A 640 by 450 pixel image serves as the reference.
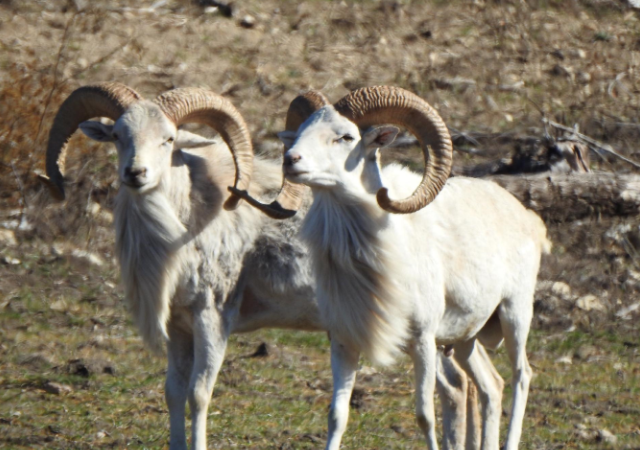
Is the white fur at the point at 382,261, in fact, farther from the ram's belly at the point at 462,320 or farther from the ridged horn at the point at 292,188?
the ridged horn at the point at 292,188

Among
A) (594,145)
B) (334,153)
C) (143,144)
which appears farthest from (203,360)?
(594,145)

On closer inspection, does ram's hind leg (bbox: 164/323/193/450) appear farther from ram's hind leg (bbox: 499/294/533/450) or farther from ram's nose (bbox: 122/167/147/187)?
ram's hind leg (bbox: 499/294/533/450)

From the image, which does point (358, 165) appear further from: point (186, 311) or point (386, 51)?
point (386, 51)

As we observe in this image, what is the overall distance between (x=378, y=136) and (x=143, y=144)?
1639mm

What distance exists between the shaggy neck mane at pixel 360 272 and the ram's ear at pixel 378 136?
14.0 inches

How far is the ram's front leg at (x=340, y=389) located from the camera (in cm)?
667

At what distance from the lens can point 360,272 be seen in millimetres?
6668

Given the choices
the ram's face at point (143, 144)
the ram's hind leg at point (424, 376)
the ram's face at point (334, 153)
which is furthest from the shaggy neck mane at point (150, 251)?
the ram's hind leg at point (424, 376)

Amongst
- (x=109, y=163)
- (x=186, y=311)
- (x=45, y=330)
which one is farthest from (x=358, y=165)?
(x=109, y=163)

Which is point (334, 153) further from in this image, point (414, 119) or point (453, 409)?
point (453, 409)

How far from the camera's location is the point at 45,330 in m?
10.8

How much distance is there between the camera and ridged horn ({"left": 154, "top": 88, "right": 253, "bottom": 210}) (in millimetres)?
7461

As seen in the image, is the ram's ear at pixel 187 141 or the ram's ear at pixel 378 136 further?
the ram's ear at pixel 187 141

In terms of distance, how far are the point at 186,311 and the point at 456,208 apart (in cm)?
209
